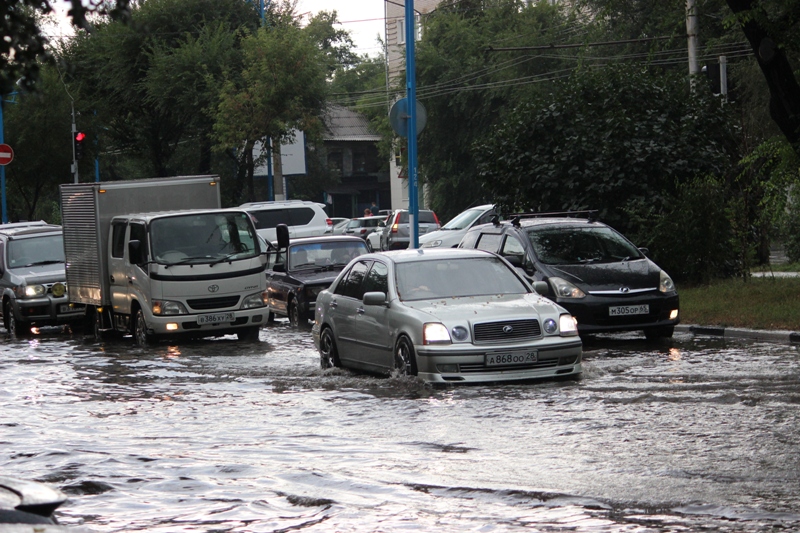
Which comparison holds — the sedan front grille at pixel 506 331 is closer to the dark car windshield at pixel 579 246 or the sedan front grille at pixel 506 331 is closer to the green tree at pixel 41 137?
the dark car windshield at pixel 579 246

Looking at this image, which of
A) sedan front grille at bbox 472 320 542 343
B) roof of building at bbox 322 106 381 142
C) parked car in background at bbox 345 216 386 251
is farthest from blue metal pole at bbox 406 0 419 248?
roof of building at bbox 322 106 381 142

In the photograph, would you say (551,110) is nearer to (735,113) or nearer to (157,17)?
(735,113)

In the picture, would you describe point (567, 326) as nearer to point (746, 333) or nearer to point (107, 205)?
point (746, 333)

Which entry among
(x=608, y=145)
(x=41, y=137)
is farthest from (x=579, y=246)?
(x=41, y=137)

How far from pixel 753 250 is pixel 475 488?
15.7 m

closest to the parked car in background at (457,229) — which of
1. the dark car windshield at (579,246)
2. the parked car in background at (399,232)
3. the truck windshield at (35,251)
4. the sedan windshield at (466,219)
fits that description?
the sedan windshield at (466,219)

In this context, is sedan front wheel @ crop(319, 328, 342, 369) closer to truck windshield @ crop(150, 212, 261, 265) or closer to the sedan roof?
the sedan roof

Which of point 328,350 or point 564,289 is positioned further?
point 564,289

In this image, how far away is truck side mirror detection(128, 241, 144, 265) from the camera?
18.7m

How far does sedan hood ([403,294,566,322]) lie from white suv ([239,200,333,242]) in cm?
2391

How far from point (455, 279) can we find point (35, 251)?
525 inches

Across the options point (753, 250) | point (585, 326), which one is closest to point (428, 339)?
point (585, 326)

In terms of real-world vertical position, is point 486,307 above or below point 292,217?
below

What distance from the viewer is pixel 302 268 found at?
899 inches
